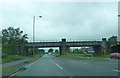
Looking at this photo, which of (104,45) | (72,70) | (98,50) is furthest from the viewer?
(98,50)

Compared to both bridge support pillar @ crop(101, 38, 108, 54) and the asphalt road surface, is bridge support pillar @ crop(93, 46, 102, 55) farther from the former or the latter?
the asphalt road surface

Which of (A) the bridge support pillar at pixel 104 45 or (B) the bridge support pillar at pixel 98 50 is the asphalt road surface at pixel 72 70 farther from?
(B) the bridge support pillar at pixel 98 50

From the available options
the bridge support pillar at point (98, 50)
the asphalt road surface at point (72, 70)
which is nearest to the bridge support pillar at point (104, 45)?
the bridge support pillar at point (98, 50)

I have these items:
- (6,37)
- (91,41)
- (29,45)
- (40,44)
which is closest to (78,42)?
(91,41)

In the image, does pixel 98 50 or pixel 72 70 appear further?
pixel 98 50

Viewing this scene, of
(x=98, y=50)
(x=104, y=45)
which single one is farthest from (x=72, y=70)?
(x=98, y=50)

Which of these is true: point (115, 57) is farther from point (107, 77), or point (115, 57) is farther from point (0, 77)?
point (0, 77)

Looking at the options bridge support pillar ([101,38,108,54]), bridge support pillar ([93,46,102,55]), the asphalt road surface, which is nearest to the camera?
the asphalt road surface

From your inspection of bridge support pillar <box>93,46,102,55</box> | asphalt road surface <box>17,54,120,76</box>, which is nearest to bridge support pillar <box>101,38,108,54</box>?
bridge support pillar <box>93,46,102,55</box>

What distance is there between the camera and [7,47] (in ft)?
197

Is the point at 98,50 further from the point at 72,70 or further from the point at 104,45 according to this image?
the point at 72,70

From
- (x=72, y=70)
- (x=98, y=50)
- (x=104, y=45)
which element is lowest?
(x=98, y=50)

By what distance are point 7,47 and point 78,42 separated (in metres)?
→ 31.3

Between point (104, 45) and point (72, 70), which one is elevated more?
point (104, 45)
